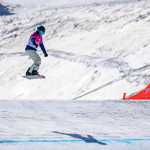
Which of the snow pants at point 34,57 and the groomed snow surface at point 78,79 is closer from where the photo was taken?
the groomed snow surface at point 78,79

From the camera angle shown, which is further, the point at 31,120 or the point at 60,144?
the point at 31,120

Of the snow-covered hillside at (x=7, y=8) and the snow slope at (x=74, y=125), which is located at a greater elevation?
the snow-covered hillside at (x=7, y=8)

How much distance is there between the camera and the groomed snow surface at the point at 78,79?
392 cm

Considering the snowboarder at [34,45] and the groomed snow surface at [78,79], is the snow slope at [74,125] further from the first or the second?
the snowboarder at [34,45]

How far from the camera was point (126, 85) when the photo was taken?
32.3ft

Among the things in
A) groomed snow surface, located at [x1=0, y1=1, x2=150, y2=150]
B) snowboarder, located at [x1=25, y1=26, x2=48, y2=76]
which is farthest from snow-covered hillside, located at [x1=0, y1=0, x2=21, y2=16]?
snowboarder, located at [x1=25, y1=26, x2=48, y2=76]

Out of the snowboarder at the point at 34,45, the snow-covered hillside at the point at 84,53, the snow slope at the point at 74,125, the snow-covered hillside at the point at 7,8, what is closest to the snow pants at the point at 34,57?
the snowboarder at the point at 34,45

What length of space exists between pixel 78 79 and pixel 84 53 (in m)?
2.75

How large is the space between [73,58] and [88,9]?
331 inches

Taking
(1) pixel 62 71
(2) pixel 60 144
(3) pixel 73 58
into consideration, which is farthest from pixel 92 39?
(2) pixel 60 144

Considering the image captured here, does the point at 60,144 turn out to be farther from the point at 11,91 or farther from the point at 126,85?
the point at 11,91

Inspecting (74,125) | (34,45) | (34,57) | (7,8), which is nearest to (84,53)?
(34,57)

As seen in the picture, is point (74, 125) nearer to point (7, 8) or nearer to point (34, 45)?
point (34, 45)

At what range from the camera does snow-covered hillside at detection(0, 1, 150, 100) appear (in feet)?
34.7
